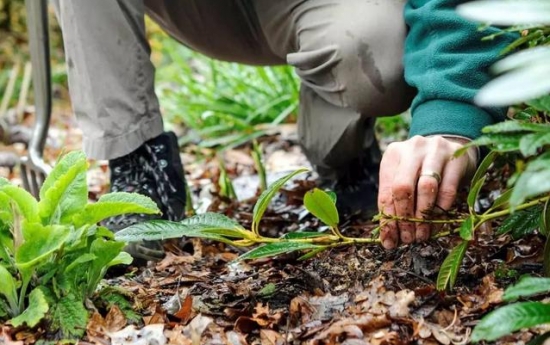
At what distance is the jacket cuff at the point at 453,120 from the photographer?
4.46ft

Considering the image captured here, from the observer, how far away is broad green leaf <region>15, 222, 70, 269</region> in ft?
4.02

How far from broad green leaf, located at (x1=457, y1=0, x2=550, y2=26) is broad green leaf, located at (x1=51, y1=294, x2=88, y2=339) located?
0.72 m

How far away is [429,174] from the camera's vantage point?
1.25m

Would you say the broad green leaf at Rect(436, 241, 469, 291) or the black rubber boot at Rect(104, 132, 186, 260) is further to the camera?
the black rubber boot at Rect(104, 132, 186, 260)

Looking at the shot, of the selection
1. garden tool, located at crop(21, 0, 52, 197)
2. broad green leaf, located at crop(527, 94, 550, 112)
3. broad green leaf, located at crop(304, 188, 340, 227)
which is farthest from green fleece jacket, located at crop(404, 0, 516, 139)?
garden tool, located at crop(21, 0, 52, 197)

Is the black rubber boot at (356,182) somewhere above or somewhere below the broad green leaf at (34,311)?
below

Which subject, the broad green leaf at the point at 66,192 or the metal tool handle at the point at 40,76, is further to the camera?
the metal tool handle at the point at 40,76

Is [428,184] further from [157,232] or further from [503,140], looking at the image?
[157,232]

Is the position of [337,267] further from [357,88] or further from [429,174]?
[357,88]

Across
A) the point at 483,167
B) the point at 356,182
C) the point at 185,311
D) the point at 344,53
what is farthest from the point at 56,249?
the point at 356,182

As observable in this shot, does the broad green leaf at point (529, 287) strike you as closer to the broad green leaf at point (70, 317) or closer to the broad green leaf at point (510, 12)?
the broad green leaf at point (510, 12)

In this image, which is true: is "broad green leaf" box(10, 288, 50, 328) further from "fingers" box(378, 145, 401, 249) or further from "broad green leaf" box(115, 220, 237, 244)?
"fingers" box(378, 145, 401, 249)

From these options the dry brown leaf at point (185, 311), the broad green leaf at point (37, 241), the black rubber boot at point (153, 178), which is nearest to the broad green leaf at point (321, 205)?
the dry brown leaf at point (185, 311)

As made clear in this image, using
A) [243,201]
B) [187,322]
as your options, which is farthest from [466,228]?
[243,201]
